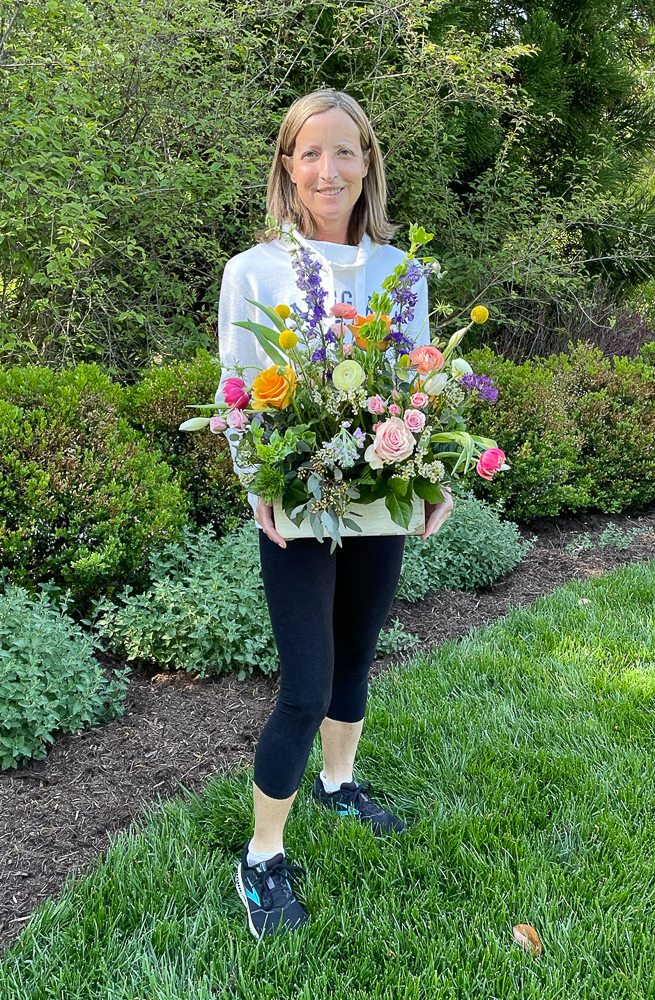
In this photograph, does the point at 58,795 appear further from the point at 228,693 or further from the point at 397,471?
the point at 397,471

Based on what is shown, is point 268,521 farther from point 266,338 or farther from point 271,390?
point 266,338

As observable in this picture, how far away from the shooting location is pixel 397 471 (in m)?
1.68

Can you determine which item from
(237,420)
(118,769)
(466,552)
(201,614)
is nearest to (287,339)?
(237,420)

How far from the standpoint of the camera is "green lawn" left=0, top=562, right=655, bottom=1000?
6.04 feet

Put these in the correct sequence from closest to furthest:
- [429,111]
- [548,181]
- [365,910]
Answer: [365,910] < [429,111] < [548,181]

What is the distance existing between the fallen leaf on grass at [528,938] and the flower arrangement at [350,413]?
1.18 meters

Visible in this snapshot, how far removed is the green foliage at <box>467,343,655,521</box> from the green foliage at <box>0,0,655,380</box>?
2.83 ft

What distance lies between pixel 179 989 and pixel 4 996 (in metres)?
0.41

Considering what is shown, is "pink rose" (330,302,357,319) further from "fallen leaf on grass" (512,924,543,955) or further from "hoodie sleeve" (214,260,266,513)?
"fallen leaf on grass" (512,924,543,955)

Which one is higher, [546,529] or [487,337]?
[487,337]

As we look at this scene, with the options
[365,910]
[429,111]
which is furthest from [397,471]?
[429,111]

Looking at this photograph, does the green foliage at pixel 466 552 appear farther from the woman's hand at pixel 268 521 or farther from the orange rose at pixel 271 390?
the orange rose at pixel 271 390

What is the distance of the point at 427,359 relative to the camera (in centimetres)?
164

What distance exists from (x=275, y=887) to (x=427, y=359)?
4.76ft
